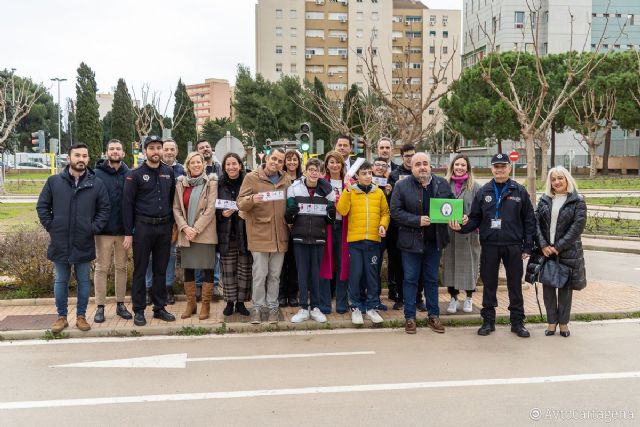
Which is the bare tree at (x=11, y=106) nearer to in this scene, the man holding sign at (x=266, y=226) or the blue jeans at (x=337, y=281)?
the man holding sign at (x=266, y=226)

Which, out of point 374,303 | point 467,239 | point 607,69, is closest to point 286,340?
point 374,303

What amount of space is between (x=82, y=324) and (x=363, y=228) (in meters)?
3.72

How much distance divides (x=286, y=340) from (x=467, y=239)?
9.68ft

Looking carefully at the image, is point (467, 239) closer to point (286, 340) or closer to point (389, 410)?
point (286, 340)

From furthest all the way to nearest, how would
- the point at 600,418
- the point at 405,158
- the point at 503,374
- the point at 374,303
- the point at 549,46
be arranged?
the point at 549,46 < the point at 405,158 < the point at 374,303 < the point at 503,374 < the point at 600,418

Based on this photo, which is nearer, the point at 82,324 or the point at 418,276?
the point at 82,324

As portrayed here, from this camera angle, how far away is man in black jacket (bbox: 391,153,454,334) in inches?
284

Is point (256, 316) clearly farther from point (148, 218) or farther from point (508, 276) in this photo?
point (508, 276)

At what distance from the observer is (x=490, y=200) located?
7168 mm

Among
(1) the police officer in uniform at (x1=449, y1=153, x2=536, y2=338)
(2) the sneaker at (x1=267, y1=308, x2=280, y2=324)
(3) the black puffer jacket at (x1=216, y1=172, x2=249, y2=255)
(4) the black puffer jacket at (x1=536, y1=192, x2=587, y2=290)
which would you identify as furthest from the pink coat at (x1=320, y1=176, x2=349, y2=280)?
(4) the black puffer jacket at (x1=536, y1=192, x2=587, y2=290)

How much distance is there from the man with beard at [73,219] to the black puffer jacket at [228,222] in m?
1.42

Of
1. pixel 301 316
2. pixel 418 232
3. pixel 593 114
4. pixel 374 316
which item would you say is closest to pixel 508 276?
pixel 418 232

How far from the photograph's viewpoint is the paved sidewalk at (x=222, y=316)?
7.10 metres

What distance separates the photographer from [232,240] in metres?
7.66
